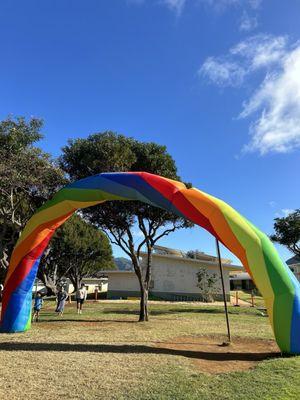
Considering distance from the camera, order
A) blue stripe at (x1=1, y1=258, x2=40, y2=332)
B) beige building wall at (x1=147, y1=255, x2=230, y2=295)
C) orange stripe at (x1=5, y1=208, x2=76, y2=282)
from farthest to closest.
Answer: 1. beige building wall at (x1=147, y1=255, x2=230, y2=295)
2. orange stripe at (x1=5, y1=208, x2=76, y2=282)
3. blue stripe at (x1=1, y1=258, x2=40, y2=332)

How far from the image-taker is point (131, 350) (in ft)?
35.4

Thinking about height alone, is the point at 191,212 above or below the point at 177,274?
below

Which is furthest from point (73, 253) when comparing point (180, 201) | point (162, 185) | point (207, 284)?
point (180, 201)

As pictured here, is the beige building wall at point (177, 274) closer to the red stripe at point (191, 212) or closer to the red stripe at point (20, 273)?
the red stripe at point (20, 273)

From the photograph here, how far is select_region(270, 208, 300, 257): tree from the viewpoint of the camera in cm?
3476

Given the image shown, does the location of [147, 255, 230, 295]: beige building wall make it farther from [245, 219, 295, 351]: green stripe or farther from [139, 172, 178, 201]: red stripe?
[245, 219, 295, 351]: green stripe

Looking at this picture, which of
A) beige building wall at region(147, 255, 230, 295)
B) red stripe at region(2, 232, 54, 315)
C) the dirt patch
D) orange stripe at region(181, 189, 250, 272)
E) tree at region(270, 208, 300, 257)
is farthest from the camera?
beige building wall at region(147, 255, 230, 295)

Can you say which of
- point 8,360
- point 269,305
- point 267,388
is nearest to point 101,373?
point 8,360

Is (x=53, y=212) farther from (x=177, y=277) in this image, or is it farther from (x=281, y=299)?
(x=177, y=277)

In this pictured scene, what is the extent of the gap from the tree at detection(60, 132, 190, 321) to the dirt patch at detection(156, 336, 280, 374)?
22.3 ft

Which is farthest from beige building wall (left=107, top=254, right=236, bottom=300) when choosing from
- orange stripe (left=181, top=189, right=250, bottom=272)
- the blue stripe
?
orange stripe (left=181, top=189, right=250, bottom=272)

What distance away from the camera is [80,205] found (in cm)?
1371

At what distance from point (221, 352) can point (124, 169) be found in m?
10.1

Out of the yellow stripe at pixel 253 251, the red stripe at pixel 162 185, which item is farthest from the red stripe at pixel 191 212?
the yellow stripe at pixel 253 251
